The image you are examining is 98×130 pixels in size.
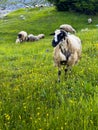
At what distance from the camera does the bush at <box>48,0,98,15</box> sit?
1918 inches

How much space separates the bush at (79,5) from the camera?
160 feet

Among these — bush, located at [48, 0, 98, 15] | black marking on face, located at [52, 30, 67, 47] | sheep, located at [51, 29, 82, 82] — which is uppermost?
black marking on face, located at [52, 30, 67, 47]

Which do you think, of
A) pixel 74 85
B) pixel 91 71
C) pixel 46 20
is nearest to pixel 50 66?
pixel 91 71

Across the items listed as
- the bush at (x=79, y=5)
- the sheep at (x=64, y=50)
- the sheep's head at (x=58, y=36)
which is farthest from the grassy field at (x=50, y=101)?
the bush at (x=79, y=5)

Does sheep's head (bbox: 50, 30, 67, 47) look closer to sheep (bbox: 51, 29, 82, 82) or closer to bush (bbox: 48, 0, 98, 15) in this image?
sheep (bbox: 51, 29, 82, 82)

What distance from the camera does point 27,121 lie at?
868 cm

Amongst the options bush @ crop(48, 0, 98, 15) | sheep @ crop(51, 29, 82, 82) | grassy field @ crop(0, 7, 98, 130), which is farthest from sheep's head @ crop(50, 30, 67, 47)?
bush @ crop(48, 0, 98, 15)

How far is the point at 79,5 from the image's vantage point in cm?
4891

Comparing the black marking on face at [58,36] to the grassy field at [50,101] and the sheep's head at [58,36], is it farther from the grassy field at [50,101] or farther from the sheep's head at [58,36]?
the grassy field at [50,101]

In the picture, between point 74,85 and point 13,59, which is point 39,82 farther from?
point 13,59

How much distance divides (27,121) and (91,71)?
531 cm

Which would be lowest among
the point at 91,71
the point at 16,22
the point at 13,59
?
the point at 16,22

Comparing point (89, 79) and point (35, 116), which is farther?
point (89, 79)

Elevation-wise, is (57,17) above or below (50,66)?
below
